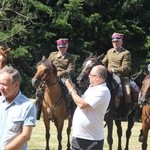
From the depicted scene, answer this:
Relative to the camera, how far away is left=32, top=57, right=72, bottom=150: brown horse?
39.4 ft

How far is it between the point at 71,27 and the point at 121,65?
15.4 m

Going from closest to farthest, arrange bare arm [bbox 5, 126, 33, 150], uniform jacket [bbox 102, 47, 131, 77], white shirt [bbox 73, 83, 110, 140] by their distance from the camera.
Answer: bare arm [bbox 5, 126, 33, 150] → white shirt [bbox 73, 83, 110, 140] → uniform jacket [bbox 102, 47, 131, 77]

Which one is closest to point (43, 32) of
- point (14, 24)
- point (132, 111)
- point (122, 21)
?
point (14, 24)

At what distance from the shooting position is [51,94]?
12.3 metres

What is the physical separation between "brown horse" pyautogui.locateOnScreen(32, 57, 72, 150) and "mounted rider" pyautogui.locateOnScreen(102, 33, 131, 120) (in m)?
1.53

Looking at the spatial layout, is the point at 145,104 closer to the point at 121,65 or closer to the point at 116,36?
the point at 121,65

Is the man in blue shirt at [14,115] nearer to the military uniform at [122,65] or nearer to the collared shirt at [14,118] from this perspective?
the collared shirt at [14,118]

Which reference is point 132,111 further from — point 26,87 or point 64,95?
point 26,87

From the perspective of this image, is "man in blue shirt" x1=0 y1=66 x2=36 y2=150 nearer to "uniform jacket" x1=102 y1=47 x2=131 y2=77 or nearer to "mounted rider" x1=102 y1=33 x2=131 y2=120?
"mounted rider" x1=102 y1=33 x2=131 y2=120

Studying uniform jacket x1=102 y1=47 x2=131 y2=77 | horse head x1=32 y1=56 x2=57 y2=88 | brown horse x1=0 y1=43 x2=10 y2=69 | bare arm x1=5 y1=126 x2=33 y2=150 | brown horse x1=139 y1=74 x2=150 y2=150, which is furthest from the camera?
uniform jacket x1=102 y1=47 x2=131 y2=77

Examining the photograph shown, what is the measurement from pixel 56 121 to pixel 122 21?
17836mm

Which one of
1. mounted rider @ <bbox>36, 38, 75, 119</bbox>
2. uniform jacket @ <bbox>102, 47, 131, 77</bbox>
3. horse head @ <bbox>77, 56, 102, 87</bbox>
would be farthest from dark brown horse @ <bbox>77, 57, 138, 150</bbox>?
mounted rider @ <bbox>36, 38, 75, 119</bbox>

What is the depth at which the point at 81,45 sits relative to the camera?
28.9 metres

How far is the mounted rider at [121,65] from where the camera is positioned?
13.1 m
